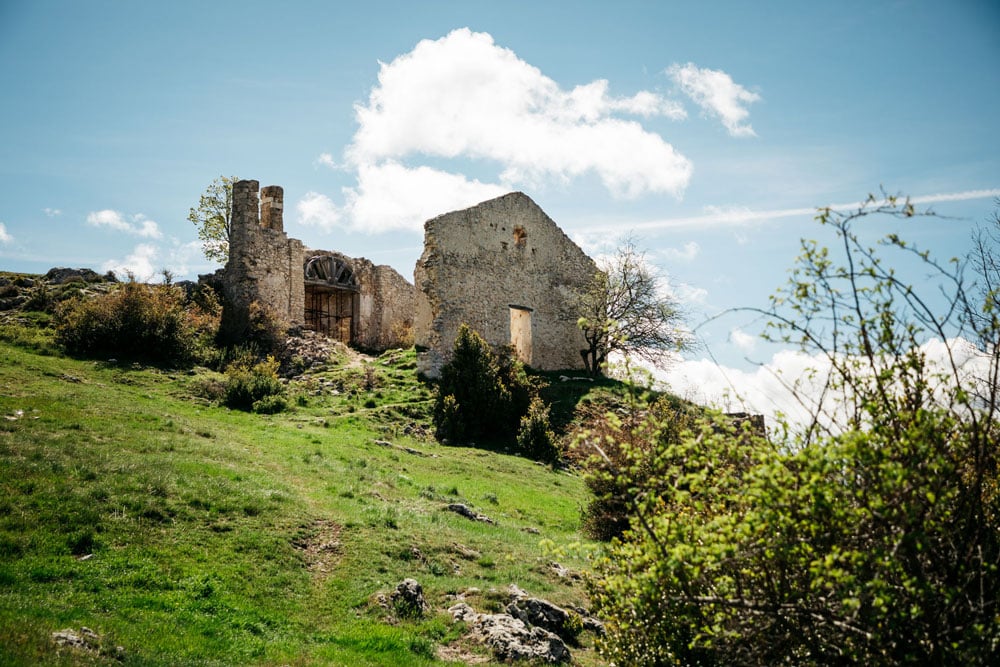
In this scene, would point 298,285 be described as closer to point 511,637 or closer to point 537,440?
point 537,440

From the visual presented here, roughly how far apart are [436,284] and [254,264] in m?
6.77

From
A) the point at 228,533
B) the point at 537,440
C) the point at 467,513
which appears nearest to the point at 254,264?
the point at 537,440

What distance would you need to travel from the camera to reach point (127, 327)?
67.1ft

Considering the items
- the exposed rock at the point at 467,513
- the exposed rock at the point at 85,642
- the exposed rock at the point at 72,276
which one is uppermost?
the exposed rock at the point at 72,276

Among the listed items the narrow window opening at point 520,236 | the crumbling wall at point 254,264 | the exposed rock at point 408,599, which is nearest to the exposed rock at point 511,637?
Result: the exposed rock at point 408,599

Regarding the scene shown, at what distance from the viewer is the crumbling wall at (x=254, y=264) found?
82.5 feet

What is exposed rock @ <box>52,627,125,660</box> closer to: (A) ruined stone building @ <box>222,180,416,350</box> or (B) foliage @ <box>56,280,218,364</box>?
(B) foliage @ <box>56,280,218,364</box>

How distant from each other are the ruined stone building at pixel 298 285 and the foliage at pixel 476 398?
26.1ft

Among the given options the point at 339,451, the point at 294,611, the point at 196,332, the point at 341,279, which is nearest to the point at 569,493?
the point at 339,451

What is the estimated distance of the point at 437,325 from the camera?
25578 mm

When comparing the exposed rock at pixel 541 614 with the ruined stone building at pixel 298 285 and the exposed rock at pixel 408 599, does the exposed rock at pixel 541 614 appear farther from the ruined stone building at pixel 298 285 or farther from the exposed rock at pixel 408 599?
the ruined stone building at pixel 298 285

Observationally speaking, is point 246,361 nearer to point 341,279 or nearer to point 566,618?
point 341,279

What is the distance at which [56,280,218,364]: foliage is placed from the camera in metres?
20.1

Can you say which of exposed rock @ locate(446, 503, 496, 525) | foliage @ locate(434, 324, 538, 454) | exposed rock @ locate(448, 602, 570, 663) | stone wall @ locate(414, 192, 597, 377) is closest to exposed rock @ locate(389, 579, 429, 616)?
exposed rock @ locate(448, 602, 570, 663)
